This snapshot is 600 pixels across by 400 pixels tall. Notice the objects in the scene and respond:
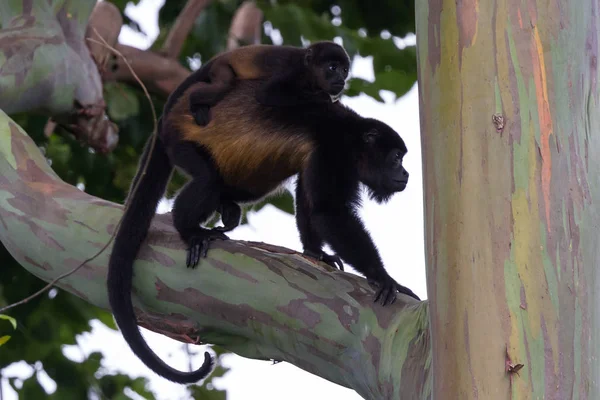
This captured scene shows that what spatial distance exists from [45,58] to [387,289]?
1974 mm

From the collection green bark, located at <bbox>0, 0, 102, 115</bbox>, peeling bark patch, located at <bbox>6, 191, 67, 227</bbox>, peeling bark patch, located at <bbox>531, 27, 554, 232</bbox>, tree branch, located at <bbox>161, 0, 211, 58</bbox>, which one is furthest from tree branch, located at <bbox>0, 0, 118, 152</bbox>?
peeling bark patch, located at <bbox>531, 27, 554, 232</bbox>

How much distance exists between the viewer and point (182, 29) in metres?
5.88

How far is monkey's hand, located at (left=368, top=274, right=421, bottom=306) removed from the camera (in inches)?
100

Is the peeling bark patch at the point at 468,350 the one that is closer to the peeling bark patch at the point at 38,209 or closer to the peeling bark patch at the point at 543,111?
the peeling bark patch at the point at 543,111

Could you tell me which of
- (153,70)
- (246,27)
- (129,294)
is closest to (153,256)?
(129,294)

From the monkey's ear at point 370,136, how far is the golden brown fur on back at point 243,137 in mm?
250

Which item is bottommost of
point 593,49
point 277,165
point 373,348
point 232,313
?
point 232,313

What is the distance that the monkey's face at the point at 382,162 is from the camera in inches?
136

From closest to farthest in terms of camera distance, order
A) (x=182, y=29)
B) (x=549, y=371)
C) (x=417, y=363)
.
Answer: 1. (x=549, y=371)
2. (x=417, y=363)
3. (x=182, y=29)

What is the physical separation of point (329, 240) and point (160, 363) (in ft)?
2.48

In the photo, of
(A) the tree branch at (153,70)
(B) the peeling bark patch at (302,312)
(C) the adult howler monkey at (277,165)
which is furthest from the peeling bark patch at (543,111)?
(A) the tree branch at (153,70)

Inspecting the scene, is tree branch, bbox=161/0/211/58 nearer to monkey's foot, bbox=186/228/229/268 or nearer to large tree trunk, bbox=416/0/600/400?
monkey's foot, bbox=186/228/229/268

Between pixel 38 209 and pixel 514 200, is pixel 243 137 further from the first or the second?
pixel 514 200

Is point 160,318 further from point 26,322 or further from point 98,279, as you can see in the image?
point 26,322
